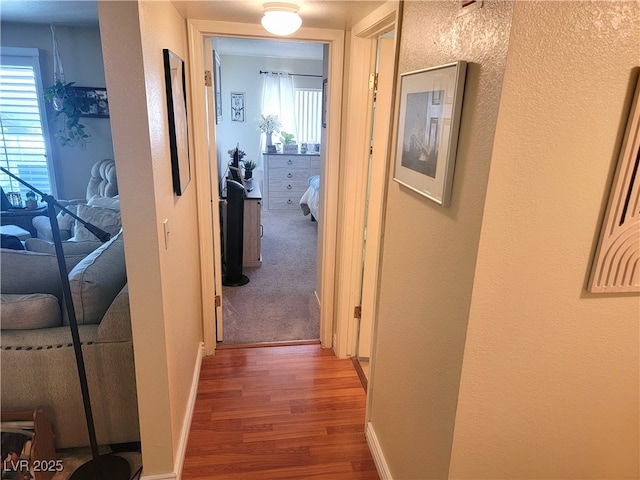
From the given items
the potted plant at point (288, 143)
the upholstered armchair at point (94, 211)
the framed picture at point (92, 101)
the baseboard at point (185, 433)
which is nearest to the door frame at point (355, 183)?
the baseboard at point (185, 433)

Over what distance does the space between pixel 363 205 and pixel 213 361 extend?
1.39 meters

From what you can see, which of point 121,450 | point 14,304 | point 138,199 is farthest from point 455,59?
point 121,450

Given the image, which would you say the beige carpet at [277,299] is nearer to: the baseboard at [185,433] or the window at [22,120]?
the baseboard at [185,433]

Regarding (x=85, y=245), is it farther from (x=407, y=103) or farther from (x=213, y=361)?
(x=407, y=103)

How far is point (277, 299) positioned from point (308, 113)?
4.15 m

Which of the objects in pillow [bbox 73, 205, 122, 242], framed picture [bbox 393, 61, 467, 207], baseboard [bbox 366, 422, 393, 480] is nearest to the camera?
framed picture [bbox 393, 61, 467, 207]

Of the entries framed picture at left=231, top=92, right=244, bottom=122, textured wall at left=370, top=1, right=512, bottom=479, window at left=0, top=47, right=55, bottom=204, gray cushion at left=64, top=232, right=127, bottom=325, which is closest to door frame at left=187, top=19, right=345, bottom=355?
gray cushion at left=64, top=232, right=127, bottom=325

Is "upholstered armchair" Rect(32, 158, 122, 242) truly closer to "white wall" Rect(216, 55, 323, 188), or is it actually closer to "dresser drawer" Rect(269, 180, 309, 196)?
"white wall" Rect(216, 55, 323, 188)

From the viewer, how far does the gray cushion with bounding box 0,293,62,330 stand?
1.71 m

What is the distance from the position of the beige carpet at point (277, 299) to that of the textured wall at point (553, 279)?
1842mm

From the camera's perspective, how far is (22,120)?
168 inches

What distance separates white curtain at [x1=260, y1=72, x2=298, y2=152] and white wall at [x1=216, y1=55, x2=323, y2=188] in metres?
0.09

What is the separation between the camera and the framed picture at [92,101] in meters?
4.22

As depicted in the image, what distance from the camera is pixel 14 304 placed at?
1706mm
